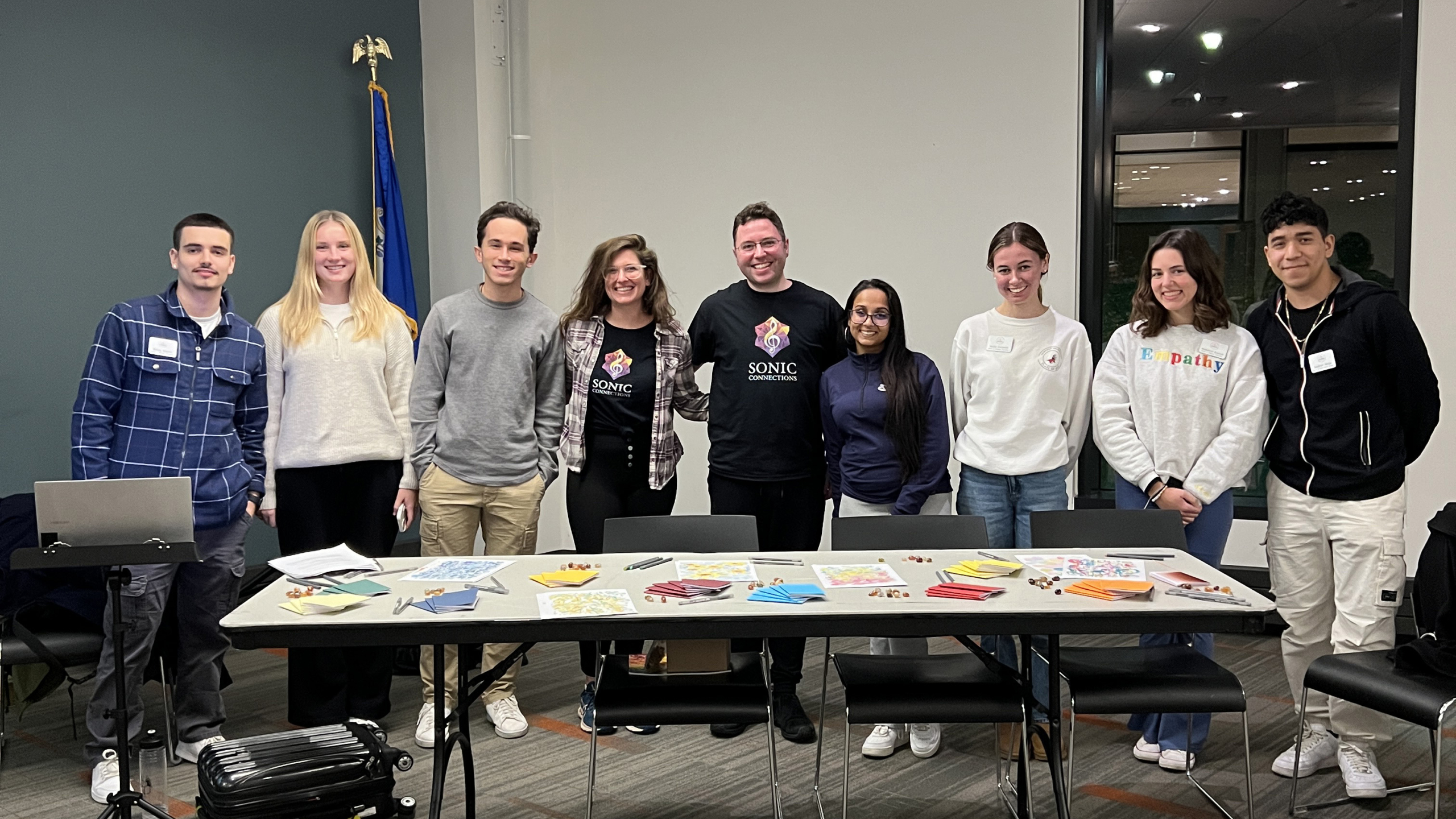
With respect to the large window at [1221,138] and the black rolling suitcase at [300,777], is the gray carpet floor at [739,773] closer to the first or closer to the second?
the black rolling suitcase at [300,777]

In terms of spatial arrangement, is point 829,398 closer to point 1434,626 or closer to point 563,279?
point 1434,626

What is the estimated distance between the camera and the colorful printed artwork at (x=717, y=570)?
2.85m

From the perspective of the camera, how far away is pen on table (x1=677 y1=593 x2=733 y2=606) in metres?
2.61

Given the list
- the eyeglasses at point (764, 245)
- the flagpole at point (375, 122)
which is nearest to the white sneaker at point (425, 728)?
the eyeglasses at point (764, 245)

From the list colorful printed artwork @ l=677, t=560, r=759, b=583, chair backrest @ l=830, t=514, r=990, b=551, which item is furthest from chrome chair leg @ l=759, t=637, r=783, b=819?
chair backrest @ l=830, t=514, r=990, b=551

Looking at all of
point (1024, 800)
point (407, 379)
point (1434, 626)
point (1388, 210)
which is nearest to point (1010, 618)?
point (1024, 800)

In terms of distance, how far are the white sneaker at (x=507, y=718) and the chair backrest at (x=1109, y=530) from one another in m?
1.82

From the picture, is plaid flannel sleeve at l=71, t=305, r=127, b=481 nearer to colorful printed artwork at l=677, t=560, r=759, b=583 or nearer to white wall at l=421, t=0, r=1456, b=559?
colorful printed artwork at l=677, t=560, r=759, b=583

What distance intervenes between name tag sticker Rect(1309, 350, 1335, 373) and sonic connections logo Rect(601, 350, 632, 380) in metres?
2.10

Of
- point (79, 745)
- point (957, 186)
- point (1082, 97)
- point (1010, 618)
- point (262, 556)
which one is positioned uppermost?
point (1082, 97)

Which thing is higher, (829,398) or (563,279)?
(563,279)

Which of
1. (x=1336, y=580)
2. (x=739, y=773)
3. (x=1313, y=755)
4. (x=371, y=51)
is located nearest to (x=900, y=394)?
(x=739, y=773)

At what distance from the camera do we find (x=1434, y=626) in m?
2.99

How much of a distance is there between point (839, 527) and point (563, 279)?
3.33m
